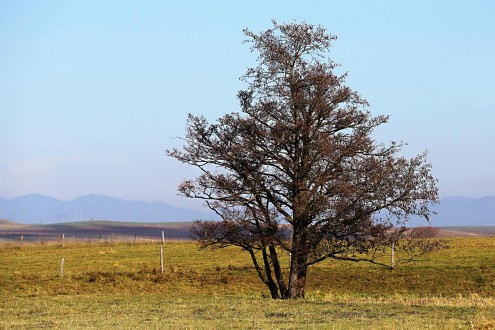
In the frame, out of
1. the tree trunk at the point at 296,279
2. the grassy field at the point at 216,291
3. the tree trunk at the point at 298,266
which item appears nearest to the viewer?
the grassy field at the point at 216,291

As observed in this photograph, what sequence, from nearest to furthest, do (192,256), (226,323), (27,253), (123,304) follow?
(226,323) → (123,304) → (192,256) → (27,253)

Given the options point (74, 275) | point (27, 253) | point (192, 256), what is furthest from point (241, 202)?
point (27, 253)

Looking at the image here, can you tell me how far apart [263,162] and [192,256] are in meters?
36.6

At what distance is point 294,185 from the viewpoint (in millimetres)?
37938

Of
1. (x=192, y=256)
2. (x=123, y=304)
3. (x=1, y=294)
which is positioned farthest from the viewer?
(x=192, y=256)

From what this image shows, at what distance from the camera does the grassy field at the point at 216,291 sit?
27.0m

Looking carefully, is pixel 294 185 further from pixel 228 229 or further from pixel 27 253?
pixel 27 253

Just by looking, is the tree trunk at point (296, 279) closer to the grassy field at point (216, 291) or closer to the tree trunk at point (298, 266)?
the tree trunk at point (298, 266)

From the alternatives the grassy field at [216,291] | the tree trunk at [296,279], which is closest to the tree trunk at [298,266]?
the tree trunk at [296,279]

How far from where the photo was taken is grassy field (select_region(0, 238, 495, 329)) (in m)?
27.0

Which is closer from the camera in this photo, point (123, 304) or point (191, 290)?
point (123, 304)

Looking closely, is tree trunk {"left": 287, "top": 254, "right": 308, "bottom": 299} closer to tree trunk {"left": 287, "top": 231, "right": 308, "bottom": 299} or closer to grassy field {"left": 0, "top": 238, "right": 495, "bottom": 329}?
tree trunk {"left": 287, "top": 231, "right": 308, "bottom": 299}

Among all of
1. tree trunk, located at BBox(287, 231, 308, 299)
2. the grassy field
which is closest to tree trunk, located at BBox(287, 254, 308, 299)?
tree trunk, located at BBox(287, 231, 308, 299)

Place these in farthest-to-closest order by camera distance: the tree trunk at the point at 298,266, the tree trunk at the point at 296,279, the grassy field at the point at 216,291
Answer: the tree trunk at the point at 296,279 → the tree trunk at the point at 298,266 → the grassy field at the point at 216,291
